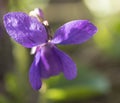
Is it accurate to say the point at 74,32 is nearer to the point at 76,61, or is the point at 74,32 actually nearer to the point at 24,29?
the point at 24,29

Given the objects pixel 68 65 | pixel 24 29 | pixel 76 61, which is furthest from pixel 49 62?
pixel 76 61

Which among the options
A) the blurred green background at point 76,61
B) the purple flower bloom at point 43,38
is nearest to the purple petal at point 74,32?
the purple flower bloom at point 43,38

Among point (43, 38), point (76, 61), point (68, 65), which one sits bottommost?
point (76, 61)

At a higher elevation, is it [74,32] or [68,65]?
[74,32]

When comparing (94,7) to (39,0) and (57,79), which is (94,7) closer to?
(39,0)

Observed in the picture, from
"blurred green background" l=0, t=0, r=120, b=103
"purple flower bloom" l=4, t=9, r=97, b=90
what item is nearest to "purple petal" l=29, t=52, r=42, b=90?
"purple flower bloom" l=4, t=9, r=97, b=90

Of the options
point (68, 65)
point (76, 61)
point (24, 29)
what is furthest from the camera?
point (76, 61)

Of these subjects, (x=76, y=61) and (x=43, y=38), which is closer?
(x=43, y=38)
